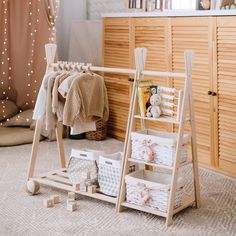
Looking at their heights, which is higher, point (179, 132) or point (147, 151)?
point (179, 132)

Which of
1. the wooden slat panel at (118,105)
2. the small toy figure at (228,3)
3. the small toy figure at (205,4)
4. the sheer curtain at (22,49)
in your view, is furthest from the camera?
the sheer curtain at (22,49)

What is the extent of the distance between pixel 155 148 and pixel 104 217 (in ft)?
1.69

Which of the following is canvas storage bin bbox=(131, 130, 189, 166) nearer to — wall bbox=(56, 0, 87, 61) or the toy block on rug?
the toy block on rug

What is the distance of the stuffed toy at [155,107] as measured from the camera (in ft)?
9.90

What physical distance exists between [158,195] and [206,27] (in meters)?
1.49

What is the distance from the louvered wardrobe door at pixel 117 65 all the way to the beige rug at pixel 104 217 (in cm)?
140

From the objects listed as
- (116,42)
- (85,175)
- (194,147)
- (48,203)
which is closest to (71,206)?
(48,203)

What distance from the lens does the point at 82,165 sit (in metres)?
3.37

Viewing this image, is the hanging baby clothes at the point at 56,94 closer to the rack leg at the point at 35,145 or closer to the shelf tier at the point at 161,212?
the rack leg at the point at 35,145

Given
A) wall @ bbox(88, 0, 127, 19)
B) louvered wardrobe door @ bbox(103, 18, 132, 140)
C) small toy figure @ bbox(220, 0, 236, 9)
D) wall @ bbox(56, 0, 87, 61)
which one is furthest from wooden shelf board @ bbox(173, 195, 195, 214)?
wall @ bbox(56, 0, 87, 61)

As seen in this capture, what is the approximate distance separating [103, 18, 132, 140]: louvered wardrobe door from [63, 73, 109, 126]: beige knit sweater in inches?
56.0

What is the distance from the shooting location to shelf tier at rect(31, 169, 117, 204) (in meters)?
3.19

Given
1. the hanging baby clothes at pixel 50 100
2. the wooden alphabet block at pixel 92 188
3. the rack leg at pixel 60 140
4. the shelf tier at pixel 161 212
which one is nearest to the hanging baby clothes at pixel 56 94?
the hanging baby clothes at pixel 50 100

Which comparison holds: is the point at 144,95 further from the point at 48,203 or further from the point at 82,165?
the point at 48,203
